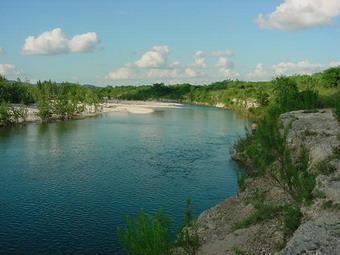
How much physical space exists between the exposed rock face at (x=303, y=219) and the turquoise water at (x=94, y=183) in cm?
542

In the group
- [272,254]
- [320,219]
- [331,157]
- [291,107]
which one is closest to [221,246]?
[272,254]

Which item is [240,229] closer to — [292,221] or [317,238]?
[292,221]

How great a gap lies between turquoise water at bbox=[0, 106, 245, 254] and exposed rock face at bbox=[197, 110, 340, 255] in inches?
213

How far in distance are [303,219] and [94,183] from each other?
104 feet

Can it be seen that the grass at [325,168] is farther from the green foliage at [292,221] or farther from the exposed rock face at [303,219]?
the green foliage at [292,221]

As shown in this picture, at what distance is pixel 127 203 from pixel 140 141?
138 ft

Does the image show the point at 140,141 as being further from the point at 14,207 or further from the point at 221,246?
the point at 221,246

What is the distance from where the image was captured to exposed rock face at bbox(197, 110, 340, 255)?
1805cm

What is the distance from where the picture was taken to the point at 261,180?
37719mm

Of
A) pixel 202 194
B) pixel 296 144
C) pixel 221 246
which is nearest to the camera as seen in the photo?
pixel 221 246

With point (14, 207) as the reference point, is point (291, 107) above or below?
above

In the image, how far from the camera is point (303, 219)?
71.4 ft

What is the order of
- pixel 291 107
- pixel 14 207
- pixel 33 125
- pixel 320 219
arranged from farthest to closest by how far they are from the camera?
1. pixel 33 125
2. pixel 291 107
3. pixel 14 207
4. pixel 320 219

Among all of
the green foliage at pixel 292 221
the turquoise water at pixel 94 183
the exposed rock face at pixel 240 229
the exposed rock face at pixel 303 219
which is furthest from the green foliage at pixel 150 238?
the turquoise water at pixel 94 183
